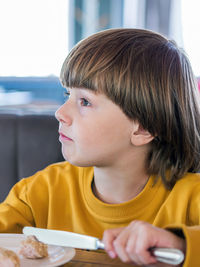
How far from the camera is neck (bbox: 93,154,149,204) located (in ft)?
3.68

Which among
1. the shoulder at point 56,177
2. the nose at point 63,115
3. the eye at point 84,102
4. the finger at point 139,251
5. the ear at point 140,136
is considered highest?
the eye at point 84,102

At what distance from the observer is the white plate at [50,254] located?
76cm

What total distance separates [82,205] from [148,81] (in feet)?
1.27

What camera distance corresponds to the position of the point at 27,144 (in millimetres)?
1387

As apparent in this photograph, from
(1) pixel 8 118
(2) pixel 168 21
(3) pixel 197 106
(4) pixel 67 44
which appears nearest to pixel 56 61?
(4) pixel 67 44

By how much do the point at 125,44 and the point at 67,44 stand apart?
224cm

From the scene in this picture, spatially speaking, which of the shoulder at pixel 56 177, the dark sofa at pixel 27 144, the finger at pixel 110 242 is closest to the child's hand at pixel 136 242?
the finger at pixel 110 242

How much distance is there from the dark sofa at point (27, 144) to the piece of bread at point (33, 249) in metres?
0.58

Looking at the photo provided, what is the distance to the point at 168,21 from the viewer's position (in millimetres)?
3090

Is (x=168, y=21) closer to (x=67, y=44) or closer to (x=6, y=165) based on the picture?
(x=67, y=44)

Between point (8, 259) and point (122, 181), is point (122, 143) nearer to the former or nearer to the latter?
point (122, 181)

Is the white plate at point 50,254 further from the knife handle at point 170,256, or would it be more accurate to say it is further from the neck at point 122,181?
the neck at point 122,181

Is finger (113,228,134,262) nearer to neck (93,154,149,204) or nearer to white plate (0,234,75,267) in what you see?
white plate (0,234,75,267)

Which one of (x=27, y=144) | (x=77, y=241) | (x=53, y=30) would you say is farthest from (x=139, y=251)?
(x=53, y=30)
